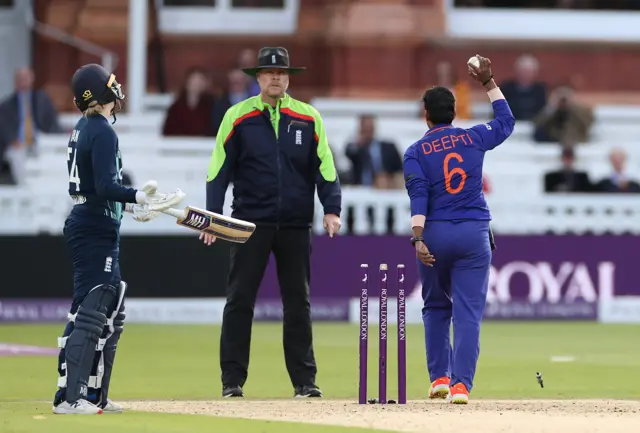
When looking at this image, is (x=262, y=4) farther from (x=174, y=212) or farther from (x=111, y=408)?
(x=174, y=212)

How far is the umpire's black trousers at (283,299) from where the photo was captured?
476 inches

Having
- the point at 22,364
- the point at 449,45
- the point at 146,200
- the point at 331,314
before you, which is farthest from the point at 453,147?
the point at 449,45

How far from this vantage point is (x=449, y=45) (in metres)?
24.7

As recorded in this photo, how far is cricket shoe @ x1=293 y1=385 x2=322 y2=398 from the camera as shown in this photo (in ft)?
39.4

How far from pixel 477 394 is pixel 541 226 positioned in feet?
28.8

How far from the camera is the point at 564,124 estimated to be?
23.2 metres

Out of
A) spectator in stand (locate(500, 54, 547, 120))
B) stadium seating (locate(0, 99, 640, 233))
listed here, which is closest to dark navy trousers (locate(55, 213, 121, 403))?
stadium seating (locate(0, 99, 640, 233))

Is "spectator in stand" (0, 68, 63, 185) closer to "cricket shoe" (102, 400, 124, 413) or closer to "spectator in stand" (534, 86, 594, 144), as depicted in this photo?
"spectator in stand" (534, 86, 594, 144)

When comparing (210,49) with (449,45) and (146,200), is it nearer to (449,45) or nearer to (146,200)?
(449,45)

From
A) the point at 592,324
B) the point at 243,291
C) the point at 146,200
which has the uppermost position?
the point at 146,200

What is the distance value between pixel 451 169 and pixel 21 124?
39.0 feet

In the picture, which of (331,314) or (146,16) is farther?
(146,16)

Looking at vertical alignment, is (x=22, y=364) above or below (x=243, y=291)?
below

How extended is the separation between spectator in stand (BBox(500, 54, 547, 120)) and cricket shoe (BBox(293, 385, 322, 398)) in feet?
37.9
